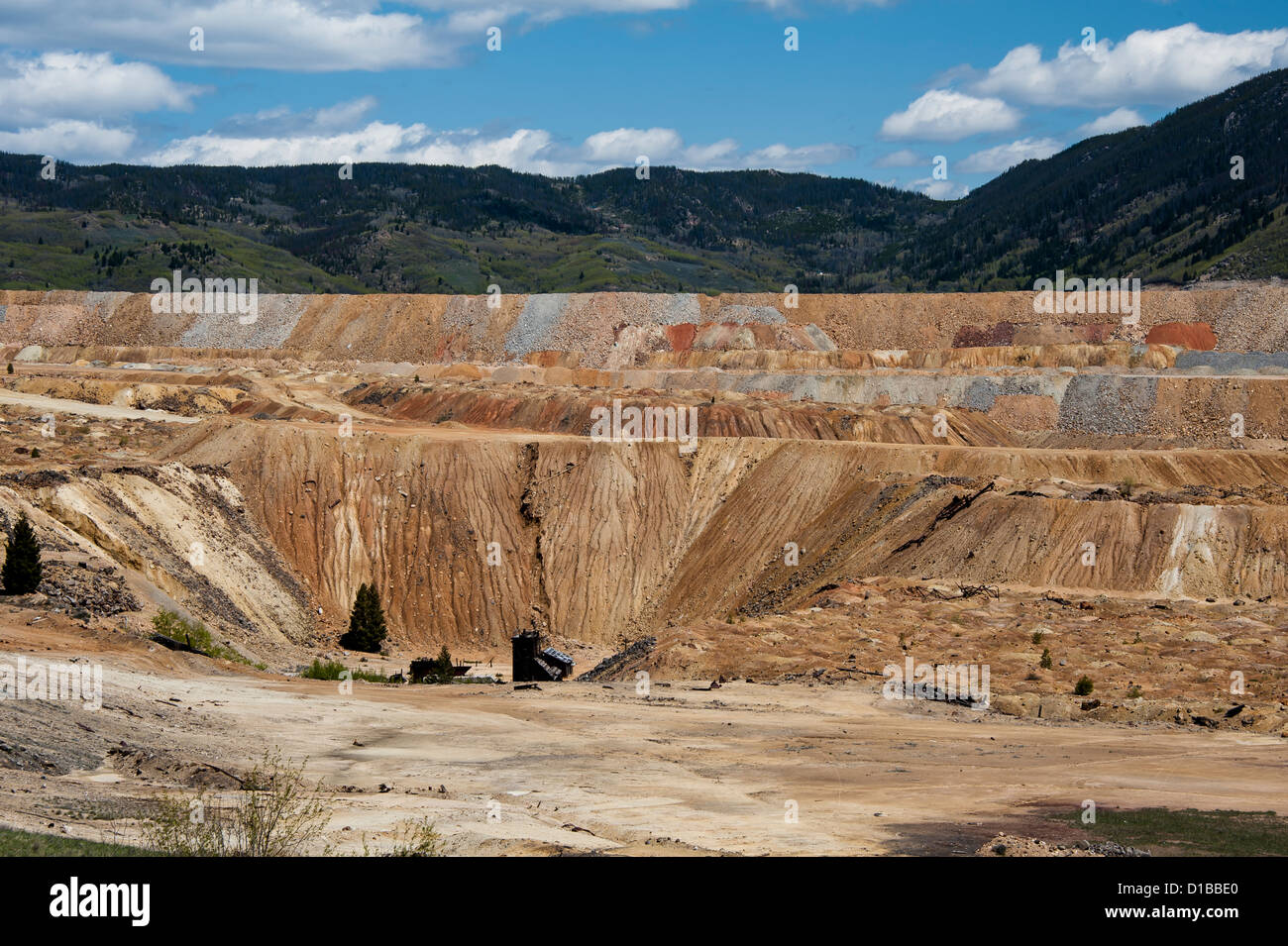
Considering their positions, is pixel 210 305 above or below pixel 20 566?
above

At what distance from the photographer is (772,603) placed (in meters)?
43.9

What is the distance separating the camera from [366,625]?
1721 inches

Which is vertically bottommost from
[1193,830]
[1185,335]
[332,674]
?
[332,674]

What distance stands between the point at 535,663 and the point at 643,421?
28.0 meters

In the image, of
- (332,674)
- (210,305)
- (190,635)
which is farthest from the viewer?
(210,305)

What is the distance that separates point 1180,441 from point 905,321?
41.3m

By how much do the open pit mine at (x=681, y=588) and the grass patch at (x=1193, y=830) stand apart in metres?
0.54

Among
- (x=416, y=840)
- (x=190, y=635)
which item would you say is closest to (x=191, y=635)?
(x=190, y=635)

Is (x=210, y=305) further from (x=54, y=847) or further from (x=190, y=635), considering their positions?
(x=54, y=847)

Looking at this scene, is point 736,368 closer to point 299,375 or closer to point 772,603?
point 299,375

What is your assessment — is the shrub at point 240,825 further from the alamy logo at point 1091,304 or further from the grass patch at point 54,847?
the alamy logo at point 1091,304
